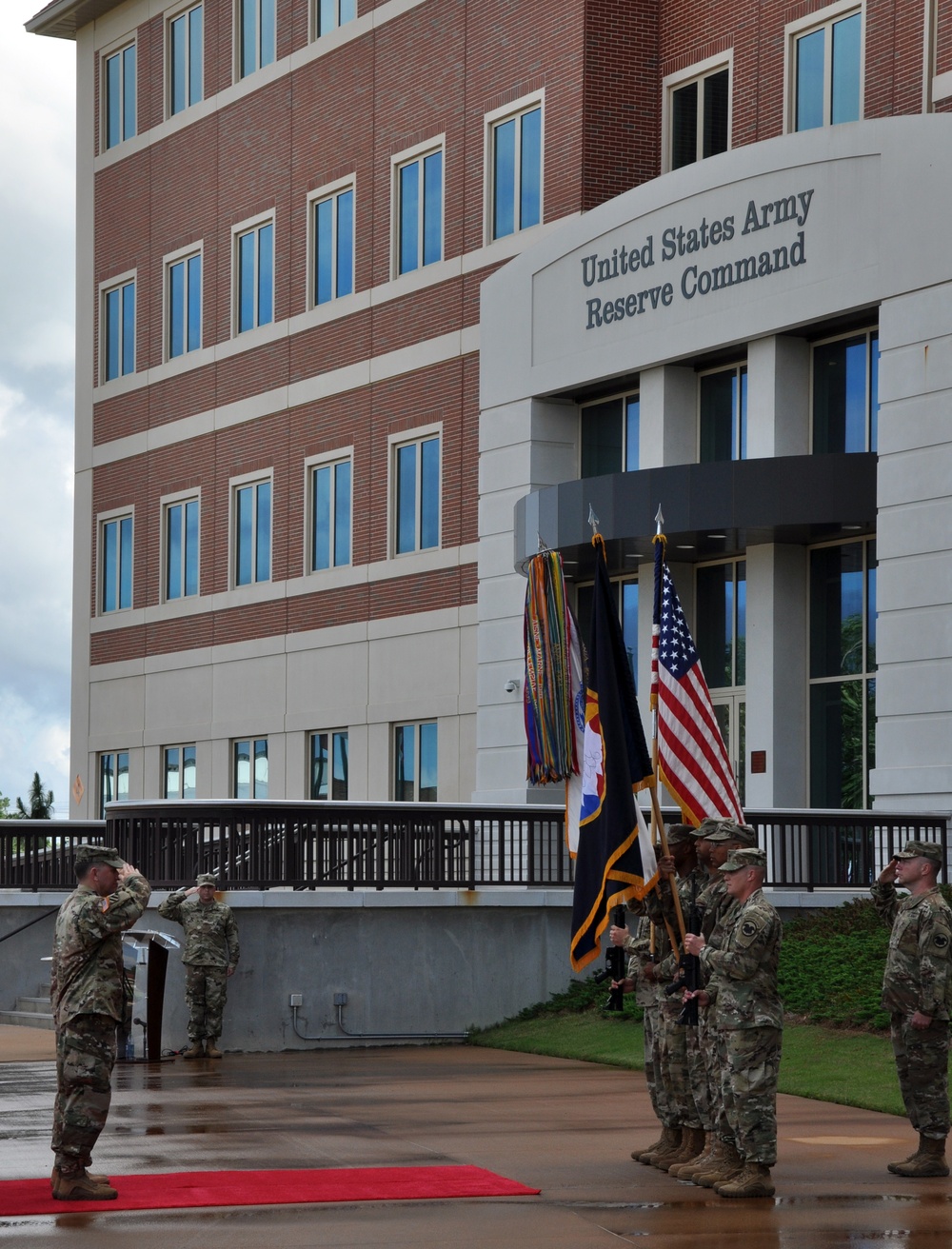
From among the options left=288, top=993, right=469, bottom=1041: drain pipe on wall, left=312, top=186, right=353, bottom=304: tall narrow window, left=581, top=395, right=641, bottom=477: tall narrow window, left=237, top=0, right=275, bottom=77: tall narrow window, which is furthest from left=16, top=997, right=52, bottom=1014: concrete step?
left=237, top=0, right=275, bottom=77: tall narrow window

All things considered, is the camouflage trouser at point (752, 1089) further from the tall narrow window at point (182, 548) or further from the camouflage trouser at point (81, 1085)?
the tall narrow window at point (182, 548)

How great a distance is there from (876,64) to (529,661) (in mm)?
11642

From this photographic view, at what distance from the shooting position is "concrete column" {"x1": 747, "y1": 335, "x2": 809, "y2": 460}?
27.7 metres

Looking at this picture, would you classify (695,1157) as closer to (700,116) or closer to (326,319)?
(700,116)

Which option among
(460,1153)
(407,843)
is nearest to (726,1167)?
(460,1153)

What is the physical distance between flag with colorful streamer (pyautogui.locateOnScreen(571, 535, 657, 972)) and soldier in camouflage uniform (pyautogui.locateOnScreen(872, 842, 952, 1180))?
5.36ft

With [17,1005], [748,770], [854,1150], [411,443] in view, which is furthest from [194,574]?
[854,1150]

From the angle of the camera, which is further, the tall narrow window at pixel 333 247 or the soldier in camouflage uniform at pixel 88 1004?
the tall narrow window at pixel 333 247

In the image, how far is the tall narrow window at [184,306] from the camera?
41781mm

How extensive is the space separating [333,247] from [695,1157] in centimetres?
2721

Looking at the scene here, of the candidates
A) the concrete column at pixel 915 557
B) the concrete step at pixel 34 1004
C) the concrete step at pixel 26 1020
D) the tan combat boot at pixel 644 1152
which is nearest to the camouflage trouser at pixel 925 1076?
the tan combat boot at pixel 644 1152

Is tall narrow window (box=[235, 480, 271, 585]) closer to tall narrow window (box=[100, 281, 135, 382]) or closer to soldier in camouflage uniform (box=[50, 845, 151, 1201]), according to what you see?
tall narrow window (box=[100, 281, 135, 382])

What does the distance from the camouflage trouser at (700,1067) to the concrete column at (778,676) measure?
1532 cm

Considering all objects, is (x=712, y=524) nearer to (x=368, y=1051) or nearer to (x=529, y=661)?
(x=529, y=661)
